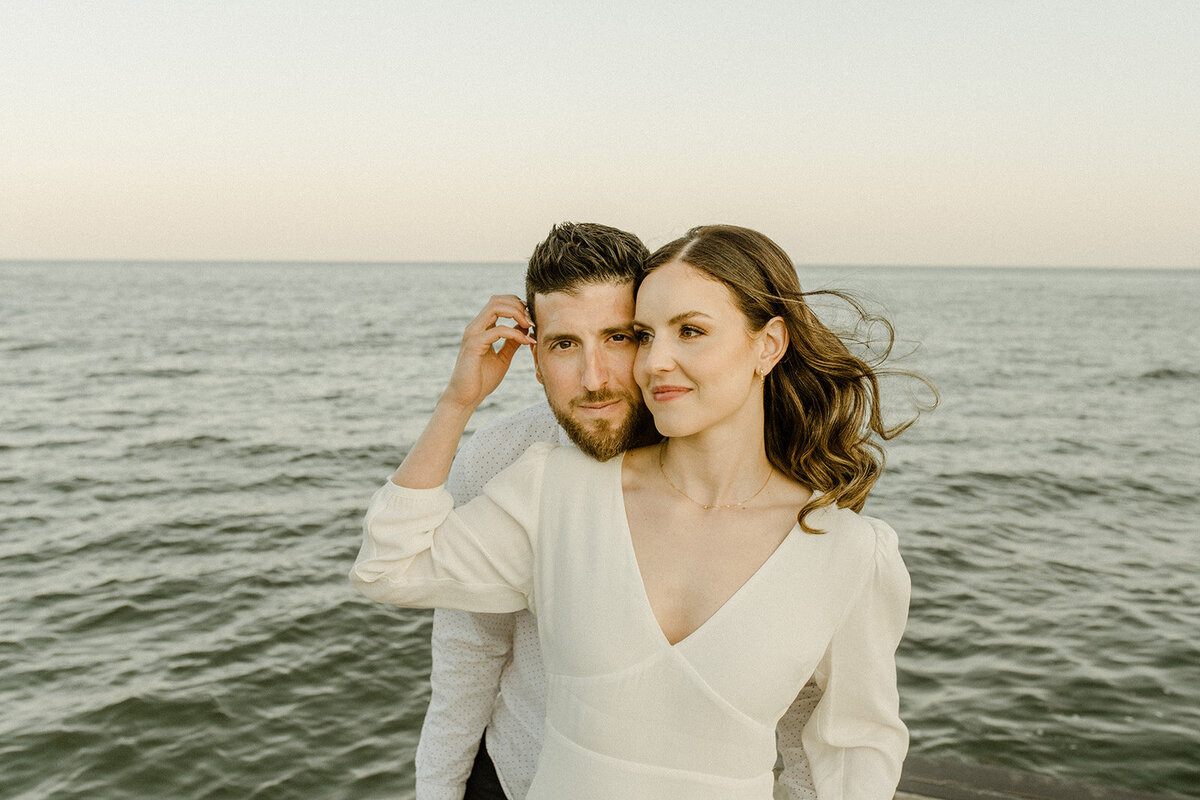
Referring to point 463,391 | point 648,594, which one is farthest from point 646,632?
point 463,391

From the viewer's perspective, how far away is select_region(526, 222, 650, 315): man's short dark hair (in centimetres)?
242

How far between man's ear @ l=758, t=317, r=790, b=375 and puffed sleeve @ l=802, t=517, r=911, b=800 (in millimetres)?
498

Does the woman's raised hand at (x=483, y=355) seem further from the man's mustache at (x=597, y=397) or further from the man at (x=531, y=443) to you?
the man's mustache at (x=597, y=397)

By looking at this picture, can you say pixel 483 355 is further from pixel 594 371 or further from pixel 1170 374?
pixel 1170 374

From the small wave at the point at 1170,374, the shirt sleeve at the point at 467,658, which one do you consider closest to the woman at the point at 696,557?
the shirt sleeve at the point at 467,658

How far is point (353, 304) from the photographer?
182ft

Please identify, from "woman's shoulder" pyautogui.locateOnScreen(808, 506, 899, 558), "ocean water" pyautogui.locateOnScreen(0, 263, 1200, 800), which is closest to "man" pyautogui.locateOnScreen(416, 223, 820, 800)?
"woman's shoulder" pyautogui.locateOnScreen(808, 506, 899, 558)

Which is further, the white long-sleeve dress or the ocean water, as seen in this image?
the ocean water

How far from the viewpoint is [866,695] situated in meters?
2.27

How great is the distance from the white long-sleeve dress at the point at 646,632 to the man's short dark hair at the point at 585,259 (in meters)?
0.47

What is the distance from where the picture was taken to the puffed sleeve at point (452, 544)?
228 cm

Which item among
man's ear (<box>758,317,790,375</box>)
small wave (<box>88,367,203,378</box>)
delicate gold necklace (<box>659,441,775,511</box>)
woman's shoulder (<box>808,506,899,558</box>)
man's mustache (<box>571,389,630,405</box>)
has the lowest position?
small wave (<box>88,367,203,378</box>)

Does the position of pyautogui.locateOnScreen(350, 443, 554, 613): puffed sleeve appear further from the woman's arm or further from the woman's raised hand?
the woman's raised hand

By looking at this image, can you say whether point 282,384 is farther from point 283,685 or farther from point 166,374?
point 283,685
